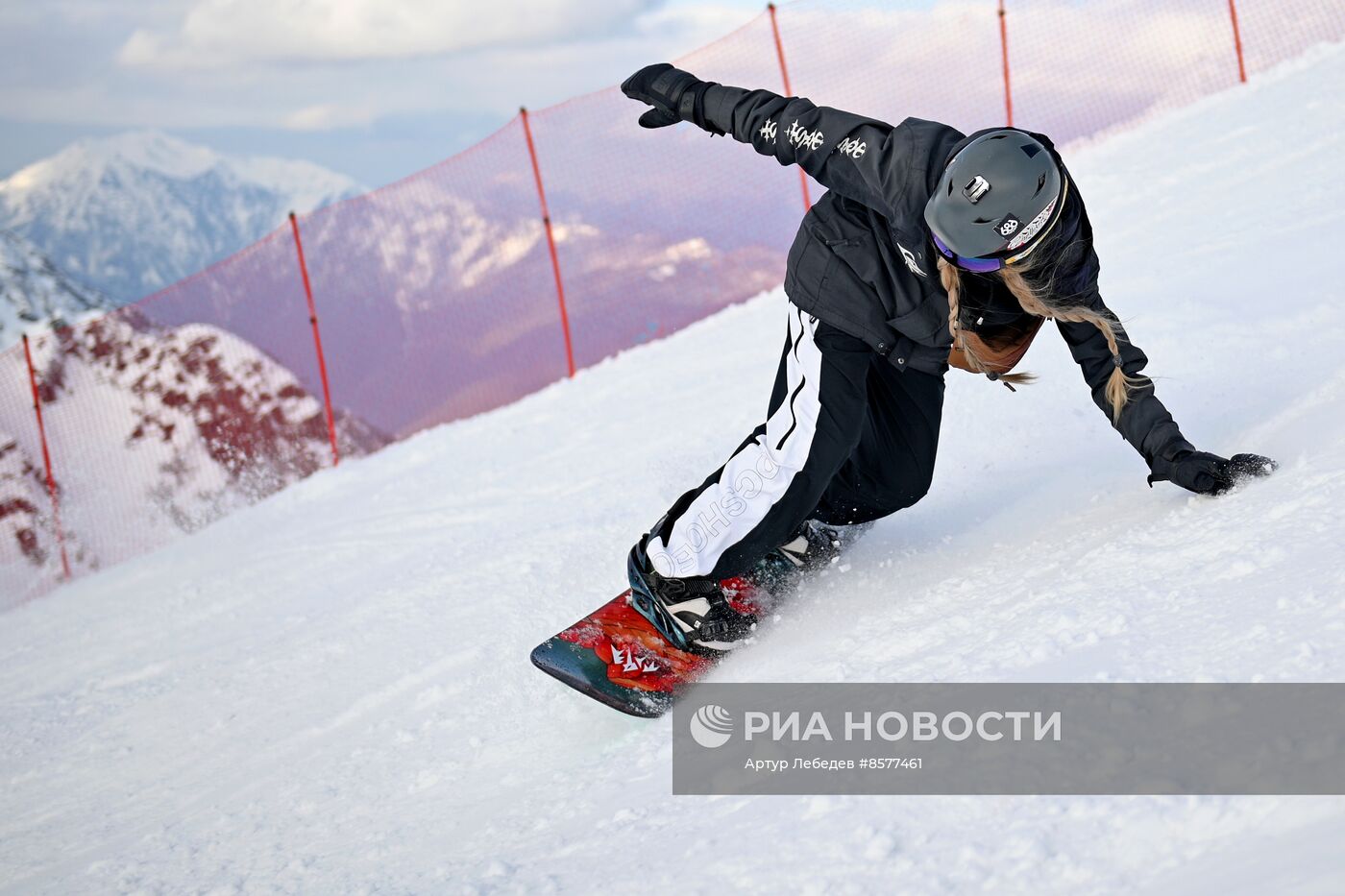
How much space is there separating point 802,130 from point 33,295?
18391mm

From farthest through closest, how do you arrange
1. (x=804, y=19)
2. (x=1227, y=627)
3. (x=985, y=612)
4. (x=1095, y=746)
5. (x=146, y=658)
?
(x=804, y=19)
(x=146, y=658)
(x=985, y=612)
(x=1227, y=627)
(x=1095, y=746)

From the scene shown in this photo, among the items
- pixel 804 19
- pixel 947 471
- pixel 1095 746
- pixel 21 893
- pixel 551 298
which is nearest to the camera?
pixel 1095 746

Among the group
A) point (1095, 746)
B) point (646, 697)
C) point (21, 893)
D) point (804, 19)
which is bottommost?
point (21, 893)

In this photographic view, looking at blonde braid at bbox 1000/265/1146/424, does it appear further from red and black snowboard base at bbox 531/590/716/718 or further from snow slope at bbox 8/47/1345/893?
red and black snowboard base at bbox 531/590/716/718

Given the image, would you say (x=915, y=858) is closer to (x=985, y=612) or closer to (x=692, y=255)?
(x=985, y=612)

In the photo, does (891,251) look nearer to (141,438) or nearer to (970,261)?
(970,261)

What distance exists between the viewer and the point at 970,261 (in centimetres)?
229

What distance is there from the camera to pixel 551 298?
7551mm

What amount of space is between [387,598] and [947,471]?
2259 millimetres

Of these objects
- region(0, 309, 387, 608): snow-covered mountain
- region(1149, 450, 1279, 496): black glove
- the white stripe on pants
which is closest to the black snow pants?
the white stripe on pants

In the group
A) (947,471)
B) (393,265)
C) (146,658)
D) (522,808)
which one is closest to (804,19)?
(393,265)

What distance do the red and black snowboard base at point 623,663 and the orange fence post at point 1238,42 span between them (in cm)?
790

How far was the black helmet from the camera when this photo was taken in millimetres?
2201

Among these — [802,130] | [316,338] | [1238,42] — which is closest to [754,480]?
[802,130]
